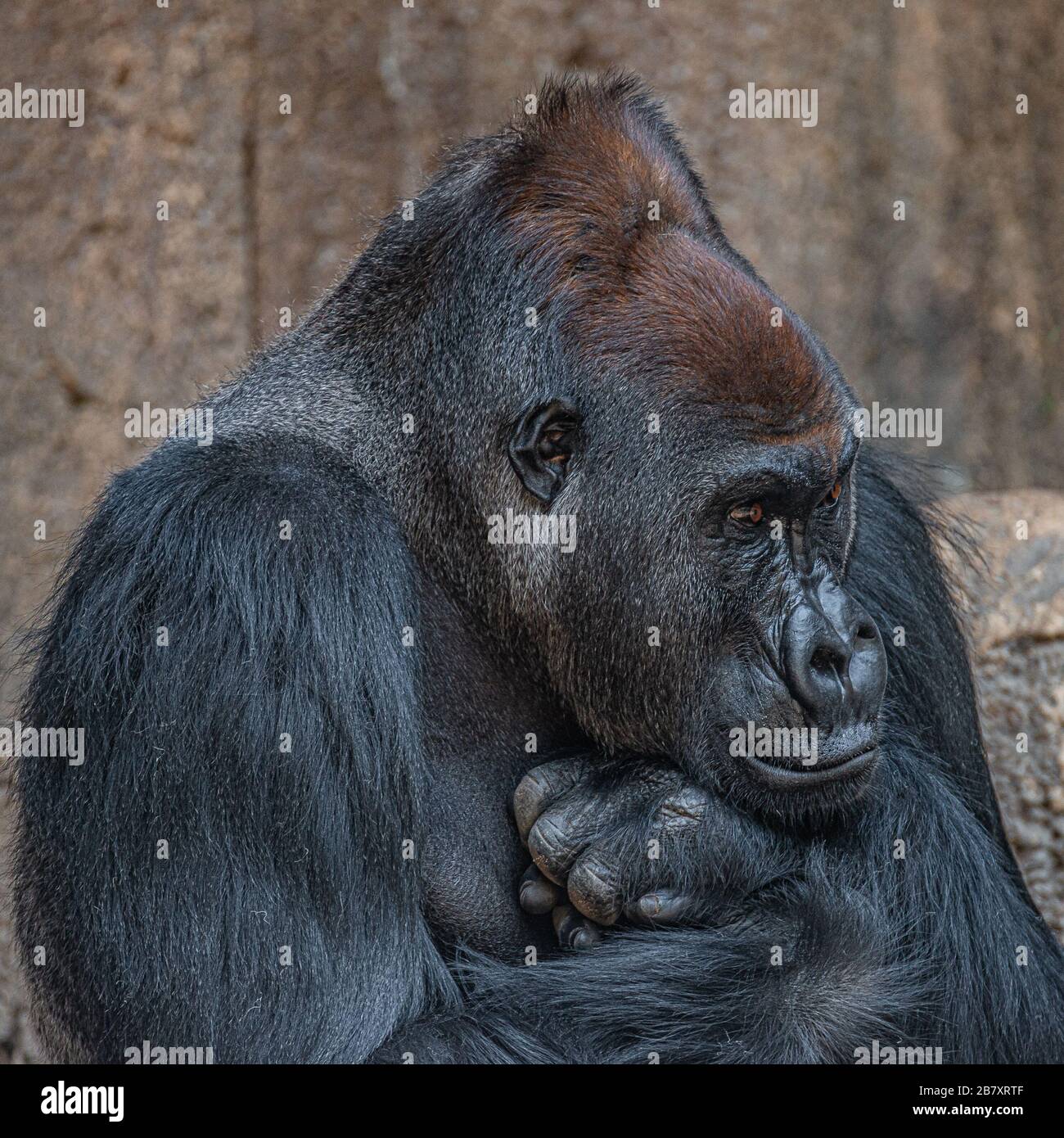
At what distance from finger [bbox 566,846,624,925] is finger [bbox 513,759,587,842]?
196mm

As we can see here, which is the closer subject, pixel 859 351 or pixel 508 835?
pixel 508 835

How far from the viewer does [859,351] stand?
7926 mm

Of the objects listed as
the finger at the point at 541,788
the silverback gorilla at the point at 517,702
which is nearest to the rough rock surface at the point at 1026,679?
the silverback gorilla at the point at 517,702

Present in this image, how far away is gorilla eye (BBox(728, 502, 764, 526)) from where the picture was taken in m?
3.59

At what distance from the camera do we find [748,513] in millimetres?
3602

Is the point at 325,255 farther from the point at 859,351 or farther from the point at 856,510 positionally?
the point at 856,510

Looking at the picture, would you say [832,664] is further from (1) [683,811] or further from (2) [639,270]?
(2) [639,270]

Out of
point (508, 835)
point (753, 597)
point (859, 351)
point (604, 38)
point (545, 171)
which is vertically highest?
point (604, 38)

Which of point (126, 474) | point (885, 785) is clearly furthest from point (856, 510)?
point (126, 474)

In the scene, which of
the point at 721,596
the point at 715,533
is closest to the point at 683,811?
the point at 721,596

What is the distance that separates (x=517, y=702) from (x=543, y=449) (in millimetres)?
683

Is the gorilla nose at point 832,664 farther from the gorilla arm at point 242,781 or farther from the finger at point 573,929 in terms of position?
the gorilla arm at point 242,781

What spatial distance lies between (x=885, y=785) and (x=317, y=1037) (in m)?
1.61

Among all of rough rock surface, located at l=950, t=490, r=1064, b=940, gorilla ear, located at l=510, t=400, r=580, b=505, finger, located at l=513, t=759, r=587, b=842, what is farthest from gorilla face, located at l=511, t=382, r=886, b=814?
rough rock surface, located at l=950, t=490, r=1064, b=940
